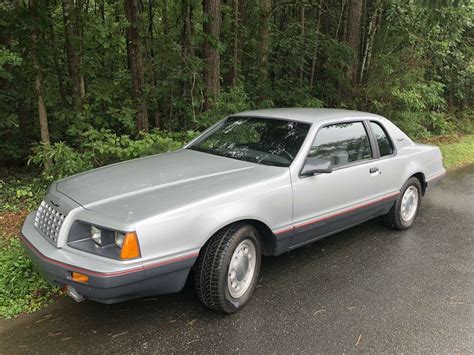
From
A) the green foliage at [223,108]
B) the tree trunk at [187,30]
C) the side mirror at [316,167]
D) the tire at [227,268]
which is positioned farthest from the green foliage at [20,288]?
the tree trunk at [187,30]

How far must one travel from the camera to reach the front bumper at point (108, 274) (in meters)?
2.64

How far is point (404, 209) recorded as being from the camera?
5219 mm

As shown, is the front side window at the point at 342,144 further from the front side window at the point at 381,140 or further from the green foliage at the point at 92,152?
the green foliage at the point at 92,152

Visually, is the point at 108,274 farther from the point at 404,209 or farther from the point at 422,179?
the point at 422,179

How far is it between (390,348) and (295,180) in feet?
4.94

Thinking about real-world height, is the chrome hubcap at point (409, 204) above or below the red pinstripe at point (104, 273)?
below

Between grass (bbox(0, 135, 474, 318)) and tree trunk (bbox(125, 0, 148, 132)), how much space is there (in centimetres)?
213

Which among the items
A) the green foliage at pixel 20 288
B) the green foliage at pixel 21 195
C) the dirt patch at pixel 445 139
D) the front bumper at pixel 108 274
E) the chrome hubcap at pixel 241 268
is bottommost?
the dirt patch at pixel 445 139

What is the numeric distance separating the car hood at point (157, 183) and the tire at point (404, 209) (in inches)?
83.8

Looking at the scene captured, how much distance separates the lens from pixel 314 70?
11523mm

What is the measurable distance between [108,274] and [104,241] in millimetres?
275

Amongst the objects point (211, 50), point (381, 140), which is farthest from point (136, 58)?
point (381, 140)

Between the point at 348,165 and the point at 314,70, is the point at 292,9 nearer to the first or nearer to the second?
the point at 314,70

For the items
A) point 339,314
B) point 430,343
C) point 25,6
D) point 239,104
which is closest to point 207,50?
point 239,104
